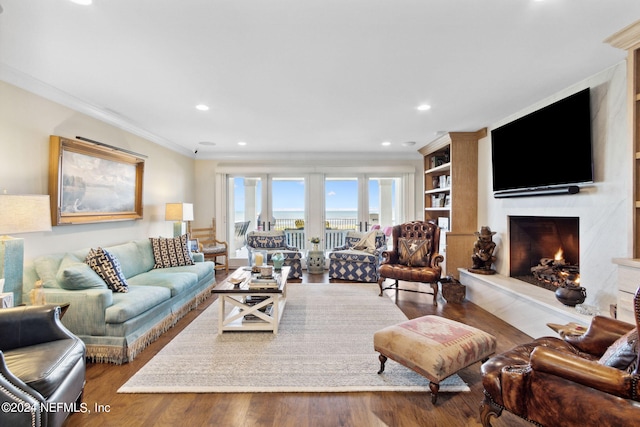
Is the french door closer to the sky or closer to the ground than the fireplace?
closer to the sky

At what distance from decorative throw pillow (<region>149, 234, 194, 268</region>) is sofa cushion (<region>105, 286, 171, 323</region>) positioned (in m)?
1.03

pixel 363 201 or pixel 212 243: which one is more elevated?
pixel 363 201

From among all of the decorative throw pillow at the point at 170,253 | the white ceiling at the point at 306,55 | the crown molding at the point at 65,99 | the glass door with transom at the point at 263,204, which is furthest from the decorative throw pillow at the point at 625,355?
the glass door with transom at the point at 263,204

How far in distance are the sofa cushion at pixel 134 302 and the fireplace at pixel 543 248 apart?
4.18 metres

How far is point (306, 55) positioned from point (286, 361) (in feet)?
8.05

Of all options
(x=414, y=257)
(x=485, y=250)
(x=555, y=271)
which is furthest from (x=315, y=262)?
(x=555, y=271)

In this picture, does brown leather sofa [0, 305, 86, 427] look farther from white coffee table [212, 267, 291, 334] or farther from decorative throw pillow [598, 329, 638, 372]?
decorative throw pillow [598, 329, 638, 372]

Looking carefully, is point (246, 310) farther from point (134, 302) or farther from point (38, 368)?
point (38, 368)

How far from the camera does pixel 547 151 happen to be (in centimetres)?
299

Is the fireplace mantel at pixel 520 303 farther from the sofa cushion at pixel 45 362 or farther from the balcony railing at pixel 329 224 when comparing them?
the sofa cushion at pixel 45 362

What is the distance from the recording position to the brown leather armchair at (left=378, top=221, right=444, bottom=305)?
3.99 m

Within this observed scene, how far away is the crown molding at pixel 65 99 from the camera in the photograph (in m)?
2.45

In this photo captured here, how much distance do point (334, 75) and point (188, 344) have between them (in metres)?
2.79

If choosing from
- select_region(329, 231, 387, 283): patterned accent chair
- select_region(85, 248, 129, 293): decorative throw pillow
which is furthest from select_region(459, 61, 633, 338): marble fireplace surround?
select_region(85, 248, 129, 293): decorative throw pillow
